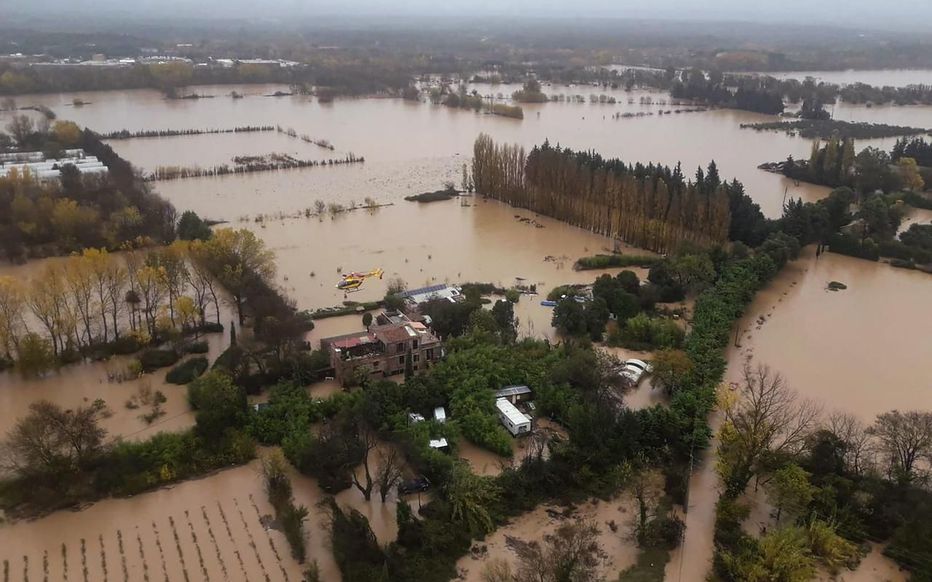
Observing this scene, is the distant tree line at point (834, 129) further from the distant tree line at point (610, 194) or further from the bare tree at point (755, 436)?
the bare tree at point (755, 436)

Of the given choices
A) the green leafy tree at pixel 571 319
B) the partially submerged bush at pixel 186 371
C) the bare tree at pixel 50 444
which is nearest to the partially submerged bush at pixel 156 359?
the partially submerged bush at pixel 186 371

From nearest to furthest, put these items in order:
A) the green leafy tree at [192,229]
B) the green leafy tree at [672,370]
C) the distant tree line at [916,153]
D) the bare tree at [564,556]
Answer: the bare tree at [564,556], the green leafy tree at [672,370], the green leafy tree at [192,229], the distant tree line at [916,153]

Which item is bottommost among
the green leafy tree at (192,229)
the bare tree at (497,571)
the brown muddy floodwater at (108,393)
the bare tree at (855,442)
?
the bare tree at (497,571)

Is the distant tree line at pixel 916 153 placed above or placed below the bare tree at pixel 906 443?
above

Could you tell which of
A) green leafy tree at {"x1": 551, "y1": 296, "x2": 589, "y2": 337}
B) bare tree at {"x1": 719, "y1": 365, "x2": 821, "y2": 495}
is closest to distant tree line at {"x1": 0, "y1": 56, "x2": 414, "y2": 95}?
green leafy tree at {"x1": 551, "y1": 296, "x2": 589, "y2": 337}

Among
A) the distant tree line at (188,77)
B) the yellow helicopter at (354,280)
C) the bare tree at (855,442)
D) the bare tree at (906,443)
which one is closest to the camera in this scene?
the bare tree at (906,443)

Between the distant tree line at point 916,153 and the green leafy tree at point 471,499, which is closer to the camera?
the green leafy tree at point 471,499

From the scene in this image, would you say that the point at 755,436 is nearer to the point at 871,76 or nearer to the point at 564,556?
the point at 564,556
